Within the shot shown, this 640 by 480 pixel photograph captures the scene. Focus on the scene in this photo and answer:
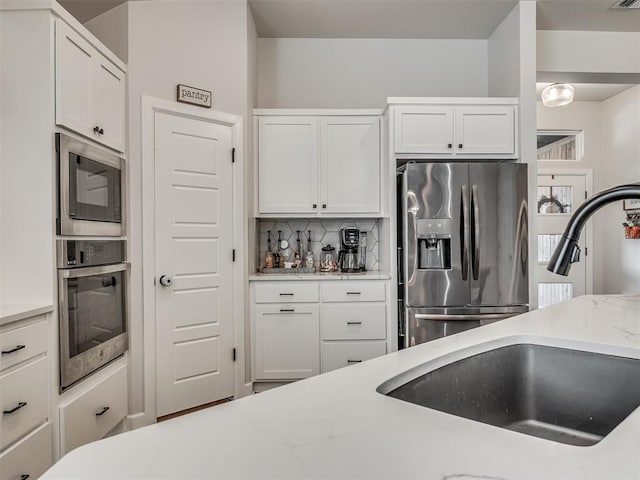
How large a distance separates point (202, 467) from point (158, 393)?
2.58 meters

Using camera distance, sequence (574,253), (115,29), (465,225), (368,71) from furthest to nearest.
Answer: (368,71)
(465,225)
(115,29)
(574,253)

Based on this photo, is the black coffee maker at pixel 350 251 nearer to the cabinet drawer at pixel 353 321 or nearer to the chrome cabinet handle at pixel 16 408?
the cabinet drawer at pixel 353 321

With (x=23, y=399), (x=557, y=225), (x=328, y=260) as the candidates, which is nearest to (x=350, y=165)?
(x=328, y=260)

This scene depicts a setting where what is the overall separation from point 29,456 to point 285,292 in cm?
179

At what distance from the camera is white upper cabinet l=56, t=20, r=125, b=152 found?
2.05 meters

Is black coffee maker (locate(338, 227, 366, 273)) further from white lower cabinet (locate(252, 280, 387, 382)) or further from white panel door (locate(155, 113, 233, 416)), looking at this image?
white panel door (locate(155, 113, 233, 416))

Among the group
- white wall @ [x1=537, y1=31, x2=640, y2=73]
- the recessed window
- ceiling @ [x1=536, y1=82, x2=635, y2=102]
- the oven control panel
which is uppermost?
ceiling @ [x1=536, y1=82, x2=635, y2=102]

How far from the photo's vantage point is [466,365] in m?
0.99

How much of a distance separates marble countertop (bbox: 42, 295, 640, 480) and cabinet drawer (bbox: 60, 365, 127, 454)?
177 centimetres

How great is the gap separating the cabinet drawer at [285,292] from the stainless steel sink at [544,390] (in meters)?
2.21

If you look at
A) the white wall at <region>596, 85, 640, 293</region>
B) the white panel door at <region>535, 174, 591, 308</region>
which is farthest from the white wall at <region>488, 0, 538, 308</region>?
the white panel door at <region>535, 174, 591, 308</region>

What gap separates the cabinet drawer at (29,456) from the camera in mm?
1653

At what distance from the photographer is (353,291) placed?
3266 millimetres

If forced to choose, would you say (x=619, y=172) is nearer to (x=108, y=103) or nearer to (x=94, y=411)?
(x=108, y=103)
